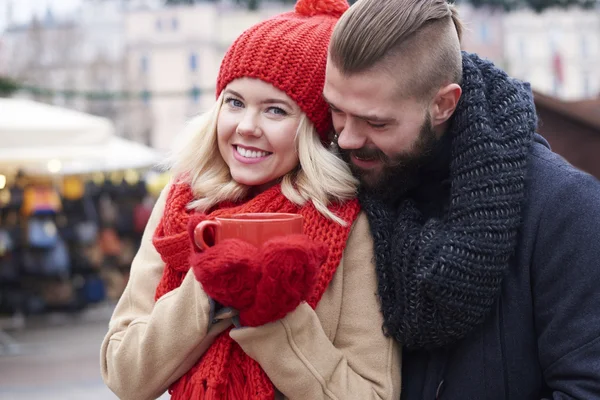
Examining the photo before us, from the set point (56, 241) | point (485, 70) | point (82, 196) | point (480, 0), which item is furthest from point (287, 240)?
point (82, 196)

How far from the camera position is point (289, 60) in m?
2.37

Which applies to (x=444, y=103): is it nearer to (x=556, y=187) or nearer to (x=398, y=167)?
(x=398, y=167)

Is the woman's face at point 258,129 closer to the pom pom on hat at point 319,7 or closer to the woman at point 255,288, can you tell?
the woman at point 255,288

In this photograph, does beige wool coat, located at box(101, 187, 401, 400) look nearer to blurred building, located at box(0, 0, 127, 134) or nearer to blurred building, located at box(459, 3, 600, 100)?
blurred building, located at box(0, 0, 127, 134)

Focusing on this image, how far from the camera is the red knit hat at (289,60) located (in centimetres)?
236

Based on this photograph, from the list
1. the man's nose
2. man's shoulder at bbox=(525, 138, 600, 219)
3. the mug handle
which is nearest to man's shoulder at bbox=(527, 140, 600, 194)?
man's shoulder at bbox=(525, 138, 600, 219)

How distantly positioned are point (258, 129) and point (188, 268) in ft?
1.49

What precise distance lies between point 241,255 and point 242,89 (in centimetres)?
68

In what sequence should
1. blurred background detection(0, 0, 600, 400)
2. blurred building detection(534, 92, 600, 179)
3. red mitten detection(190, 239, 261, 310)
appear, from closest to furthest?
red mitten detection(190, 239, 261, 310) → blurred building detection(534, 92, 600, 179) → blurred background detection(0, 0, 600, 400)

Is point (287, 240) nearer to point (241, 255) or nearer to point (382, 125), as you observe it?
point (241, 255)

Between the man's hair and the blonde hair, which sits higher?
the man's hair

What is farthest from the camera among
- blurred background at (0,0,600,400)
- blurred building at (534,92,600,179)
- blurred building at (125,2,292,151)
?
blurred building at (125,2,292,151)

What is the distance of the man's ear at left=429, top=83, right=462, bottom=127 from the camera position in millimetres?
2186

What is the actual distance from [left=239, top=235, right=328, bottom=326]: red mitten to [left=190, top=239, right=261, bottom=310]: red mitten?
23 mm
